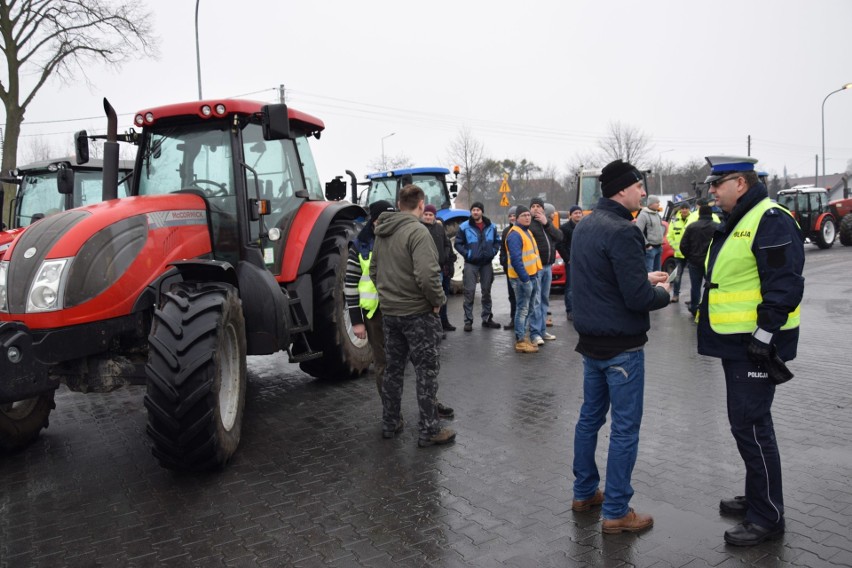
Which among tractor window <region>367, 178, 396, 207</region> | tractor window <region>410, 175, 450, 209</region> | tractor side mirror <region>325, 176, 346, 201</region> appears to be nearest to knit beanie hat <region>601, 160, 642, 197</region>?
tractor side mirror <region>325, 176, 346, 201</region>

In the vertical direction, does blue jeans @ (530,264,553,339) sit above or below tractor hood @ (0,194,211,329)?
below

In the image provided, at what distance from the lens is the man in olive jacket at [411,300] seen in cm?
529

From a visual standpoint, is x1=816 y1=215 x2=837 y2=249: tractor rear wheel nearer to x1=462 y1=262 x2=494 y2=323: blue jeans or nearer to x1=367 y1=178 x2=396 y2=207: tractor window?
x1=367 y1=178 x2=396 y2=207: tractor window

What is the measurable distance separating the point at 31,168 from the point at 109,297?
752 centimetres

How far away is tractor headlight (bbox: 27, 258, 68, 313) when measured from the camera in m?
4.69

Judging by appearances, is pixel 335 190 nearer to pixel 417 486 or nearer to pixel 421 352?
pixel 421 352

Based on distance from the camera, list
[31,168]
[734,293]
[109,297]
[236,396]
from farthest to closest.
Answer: [31,168], [236,396], [109,297], [734,293]

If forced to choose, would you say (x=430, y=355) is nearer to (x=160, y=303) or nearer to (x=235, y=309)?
(x=235, y=309)

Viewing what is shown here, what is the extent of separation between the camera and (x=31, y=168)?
11.0 meters

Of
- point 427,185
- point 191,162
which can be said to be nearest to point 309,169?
point 191,162

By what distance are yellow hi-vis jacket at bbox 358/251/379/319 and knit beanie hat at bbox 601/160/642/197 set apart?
2418 mm

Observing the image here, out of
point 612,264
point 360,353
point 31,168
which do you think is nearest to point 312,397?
point 360,353

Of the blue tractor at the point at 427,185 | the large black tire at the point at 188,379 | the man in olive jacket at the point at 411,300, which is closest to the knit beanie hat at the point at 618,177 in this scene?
the man in olive jacket at the point at 411,300

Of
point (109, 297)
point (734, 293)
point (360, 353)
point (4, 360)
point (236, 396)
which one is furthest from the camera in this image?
point (360, 353)
